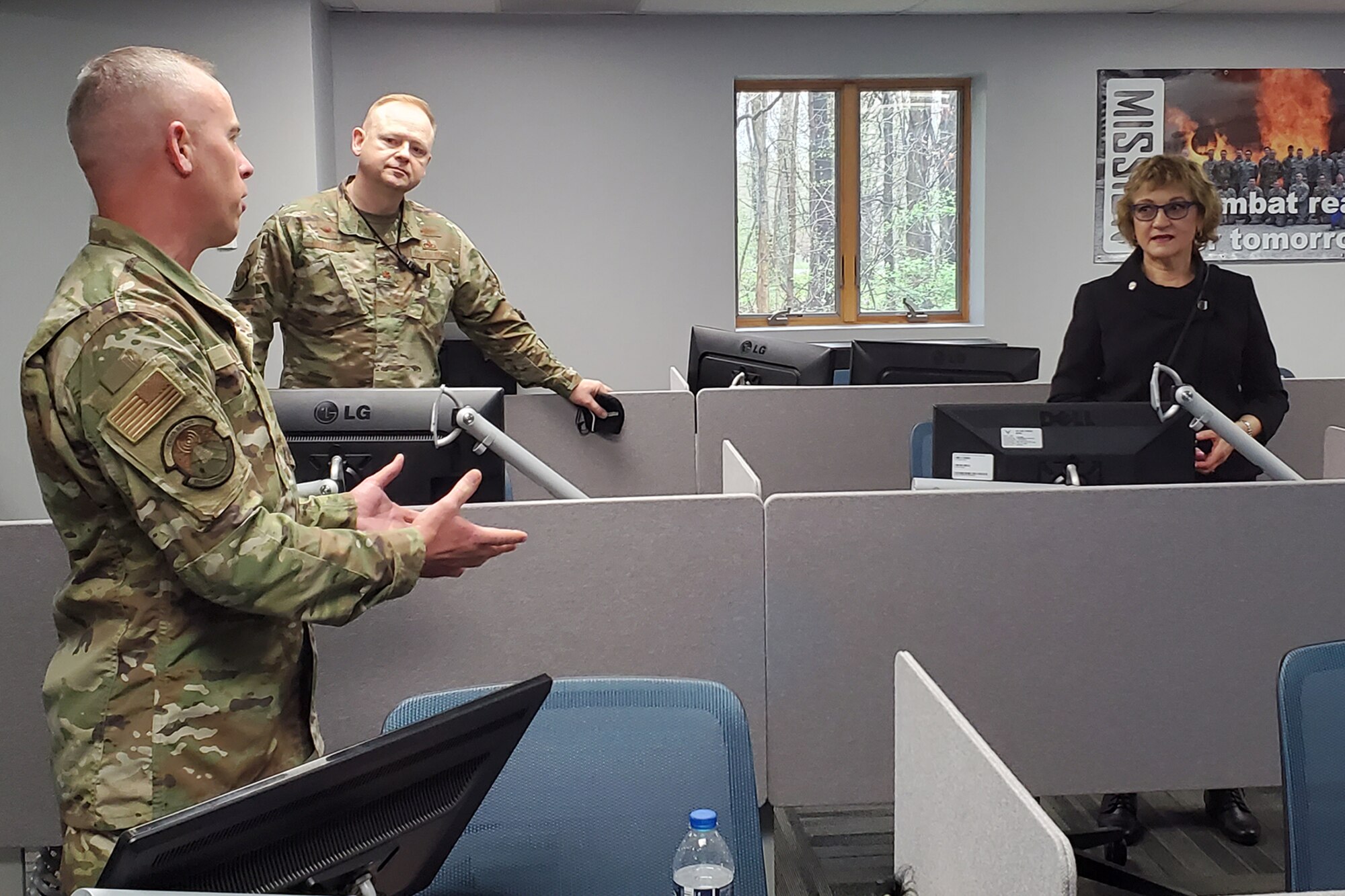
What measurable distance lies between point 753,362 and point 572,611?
156 centimetres

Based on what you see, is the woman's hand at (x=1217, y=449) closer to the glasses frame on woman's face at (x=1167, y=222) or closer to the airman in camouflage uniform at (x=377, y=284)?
the glasses frame on woman's face at (x=1167, y=222)

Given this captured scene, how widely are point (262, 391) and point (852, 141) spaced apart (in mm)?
5355

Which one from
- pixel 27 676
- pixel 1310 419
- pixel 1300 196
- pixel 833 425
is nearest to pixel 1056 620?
pixel 833 425

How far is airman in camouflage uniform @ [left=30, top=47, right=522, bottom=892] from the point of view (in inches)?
49.2

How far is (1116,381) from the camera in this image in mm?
2818

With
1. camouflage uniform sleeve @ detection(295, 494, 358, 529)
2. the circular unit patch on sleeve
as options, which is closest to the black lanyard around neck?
camouflage uniform sleeve @ detection(295, 494, 358, 529)

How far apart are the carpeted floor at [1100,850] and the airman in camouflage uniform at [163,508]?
5.05 feet

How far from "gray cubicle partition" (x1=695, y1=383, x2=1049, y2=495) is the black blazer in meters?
0.53

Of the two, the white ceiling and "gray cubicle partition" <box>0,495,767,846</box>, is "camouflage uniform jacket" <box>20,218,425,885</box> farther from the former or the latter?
the white ceiling

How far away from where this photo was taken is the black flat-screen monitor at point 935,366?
133 inches

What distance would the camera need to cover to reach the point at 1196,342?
2754mm

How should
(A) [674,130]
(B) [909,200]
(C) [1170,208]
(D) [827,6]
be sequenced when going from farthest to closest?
(B) [909,200] < (A) [674,130] < (D) [827,6] < (C) [1170,208]

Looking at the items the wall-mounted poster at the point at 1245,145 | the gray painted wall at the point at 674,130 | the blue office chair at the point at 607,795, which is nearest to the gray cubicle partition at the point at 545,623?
the blue office chair at the point at 607,795

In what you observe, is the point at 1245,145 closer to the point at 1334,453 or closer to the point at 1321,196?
the point at 1321,196
